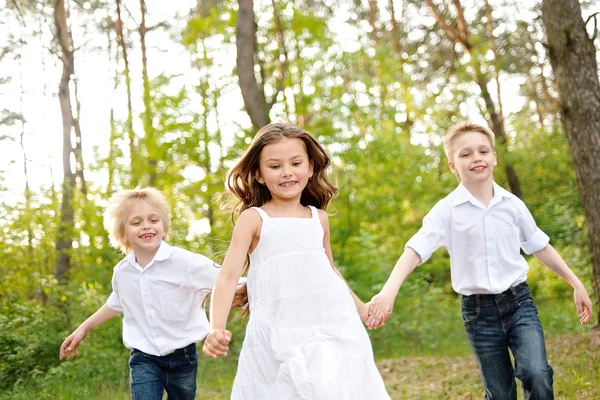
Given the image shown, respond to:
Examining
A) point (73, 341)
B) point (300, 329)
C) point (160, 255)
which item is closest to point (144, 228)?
point (160, 255)

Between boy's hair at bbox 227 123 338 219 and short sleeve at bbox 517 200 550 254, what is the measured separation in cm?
116

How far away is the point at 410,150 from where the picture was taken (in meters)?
15.3

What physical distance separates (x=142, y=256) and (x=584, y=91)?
5.32 meters

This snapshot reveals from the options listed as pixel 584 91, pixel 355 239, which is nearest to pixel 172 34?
pixel 355 239

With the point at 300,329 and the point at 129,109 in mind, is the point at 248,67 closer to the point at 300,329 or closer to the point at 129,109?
the point at 129,109

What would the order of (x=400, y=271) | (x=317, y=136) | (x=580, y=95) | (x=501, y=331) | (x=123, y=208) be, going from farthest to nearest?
(x=317, y=136) → (x=580, y=95) → (x=123, y=208) → (x=501, y=331) → (x=400, y=271)

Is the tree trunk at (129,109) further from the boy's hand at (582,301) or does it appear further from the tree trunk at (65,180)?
the boy's hand at (582,301)

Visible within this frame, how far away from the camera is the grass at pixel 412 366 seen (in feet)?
23.0

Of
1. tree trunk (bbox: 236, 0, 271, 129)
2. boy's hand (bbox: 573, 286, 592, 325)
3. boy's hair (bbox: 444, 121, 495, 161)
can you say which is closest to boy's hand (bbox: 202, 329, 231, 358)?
boy's hair (bbox: 444, 121, 495, 161)

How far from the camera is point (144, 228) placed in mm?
4672

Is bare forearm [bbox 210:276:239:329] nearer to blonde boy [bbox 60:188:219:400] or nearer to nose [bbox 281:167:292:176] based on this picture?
nose [bbox 281:167:292:176]

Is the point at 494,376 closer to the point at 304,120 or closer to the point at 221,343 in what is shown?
the point at 221,343

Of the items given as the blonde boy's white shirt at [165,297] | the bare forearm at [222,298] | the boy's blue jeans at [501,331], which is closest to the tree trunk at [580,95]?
the boy's blue jeans at [501,331]

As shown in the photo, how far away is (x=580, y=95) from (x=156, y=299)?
5.37 m
